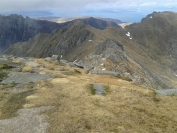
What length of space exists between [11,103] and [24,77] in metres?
16.5

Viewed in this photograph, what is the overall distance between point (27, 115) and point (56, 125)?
5357 mm

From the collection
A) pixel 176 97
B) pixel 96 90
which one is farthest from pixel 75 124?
pixel 176 97

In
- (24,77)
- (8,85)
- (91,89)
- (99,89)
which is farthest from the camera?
(24,77)

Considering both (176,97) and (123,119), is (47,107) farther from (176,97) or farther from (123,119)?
(176,97)

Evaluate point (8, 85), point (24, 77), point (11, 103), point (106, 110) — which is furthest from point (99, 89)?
point (24, 77)

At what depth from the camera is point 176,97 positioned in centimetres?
3841

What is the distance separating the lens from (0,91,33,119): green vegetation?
102 feet

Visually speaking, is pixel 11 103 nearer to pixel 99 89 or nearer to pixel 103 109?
pixel 103 109

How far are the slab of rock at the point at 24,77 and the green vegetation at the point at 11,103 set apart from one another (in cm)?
883

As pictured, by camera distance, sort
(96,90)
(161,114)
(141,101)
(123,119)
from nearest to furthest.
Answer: (123,119) < (161,114) < (141,101) < (96,90)

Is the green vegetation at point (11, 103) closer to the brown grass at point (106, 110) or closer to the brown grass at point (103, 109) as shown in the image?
the brown grass at point (103, 109)

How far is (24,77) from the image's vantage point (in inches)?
2016

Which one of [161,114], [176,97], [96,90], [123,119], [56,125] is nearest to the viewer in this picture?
[56,125]

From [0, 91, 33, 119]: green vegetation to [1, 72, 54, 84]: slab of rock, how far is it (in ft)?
29.0
